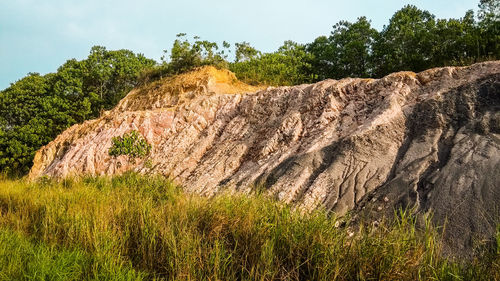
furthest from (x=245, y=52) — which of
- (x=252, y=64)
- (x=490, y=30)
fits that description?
(x=490, y=30)

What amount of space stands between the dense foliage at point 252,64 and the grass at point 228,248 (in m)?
16.7

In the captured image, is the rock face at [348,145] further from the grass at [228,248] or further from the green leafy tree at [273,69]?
the green leafy tree at [273,69]

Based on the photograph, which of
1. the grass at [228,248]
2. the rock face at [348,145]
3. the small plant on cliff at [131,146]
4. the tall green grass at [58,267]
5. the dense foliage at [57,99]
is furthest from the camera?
the dense foliage at [57,99]

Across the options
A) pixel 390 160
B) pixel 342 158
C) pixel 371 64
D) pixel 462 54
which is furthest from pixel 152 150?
pixel 462 54

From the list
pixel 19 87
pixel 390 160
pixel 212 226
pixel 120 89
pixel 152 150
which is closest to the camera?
pixel 212 226

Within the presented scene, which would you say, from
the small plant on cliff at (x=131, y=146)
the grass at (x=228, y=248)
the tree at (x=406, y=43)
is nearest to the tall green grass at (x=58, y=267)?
the grass at (x=228, y=248)

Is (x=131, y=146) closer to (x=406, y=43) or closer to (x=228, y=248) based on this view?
(x=228, y=248)

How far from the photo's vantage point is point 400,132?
347 inches

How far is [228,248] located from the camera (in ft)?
13.0

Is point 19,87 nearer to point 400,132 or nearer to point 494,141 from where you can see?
point 400,132

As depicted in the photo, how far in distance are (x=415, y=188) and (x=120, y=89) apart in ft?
93.0

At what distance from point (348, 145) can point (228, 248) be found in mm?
5677

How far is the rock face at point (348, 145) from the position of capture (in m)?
6.50

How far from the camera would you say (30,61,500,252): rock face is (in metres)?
6.50
